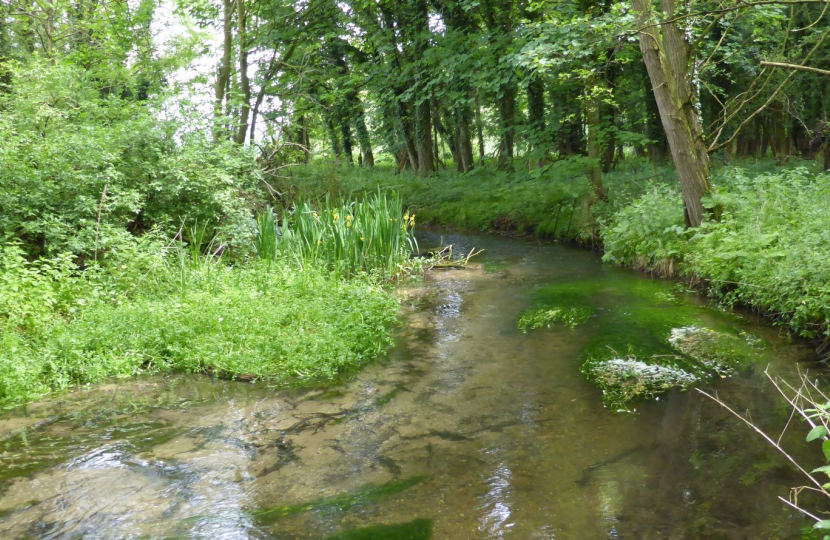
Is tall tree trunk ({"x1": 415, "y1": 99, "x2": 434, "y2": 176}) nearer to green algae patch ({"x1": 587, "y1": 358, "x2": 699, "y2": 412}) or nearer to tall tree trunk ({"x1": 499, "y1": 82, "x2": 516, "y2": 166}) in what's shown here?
tall tree trunk ({"x1": 499, "y1": 82, "x2": 516, "y2": 166})

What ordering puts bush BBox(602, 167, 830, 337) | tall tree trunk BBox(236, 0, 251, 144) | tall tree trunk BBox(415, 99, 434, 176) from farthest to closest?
1. tall tree trunk BBox(415, 99, 434, 176)
2. tall tree trunk BBox(236, 0, 251, 144)
3. bush BBox(602, 167, 830, 337)

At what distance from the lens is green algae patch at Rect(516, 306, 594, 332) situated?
273 inches

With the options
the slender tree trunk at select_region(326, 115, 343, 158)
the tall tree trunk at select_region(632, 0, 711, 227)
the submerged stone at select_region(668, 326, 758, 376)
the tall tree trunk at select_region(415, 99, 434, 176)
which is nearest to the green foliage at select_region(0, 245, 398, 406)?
the submerged stone at select_region(668, 326, 758, 376)

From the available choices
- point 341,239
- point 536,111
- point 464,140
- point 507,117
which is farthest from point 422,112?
point 341,239

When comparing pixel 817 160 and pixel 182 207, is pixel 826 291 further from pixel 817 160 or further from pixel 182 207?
pixel 817 160

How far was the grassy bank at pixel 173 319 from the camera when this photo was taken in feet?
17.1

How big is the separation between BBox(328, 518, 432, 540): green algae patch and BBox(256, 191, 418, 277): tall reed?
5047 millimetres

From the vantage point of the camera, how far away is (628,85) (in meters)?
15.2

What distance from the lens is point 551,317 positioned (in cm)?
718

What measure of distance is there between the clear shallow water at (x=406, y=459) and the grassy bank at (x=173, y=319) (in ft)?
0.84

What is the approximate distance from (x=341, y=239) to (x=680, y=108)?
507 centimetres

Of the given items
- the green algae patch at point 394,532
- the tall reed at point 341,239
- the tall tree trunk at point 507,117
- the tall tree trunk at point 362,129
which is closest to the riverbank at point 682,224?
the tall tree trunk at point 507,117

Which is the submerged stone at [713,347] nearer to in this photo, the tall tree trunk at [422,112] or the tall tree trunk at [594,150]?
the tall tree trunk at [594,150]

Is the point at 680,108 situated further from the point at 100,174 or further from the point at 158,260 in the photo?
the point at 100,174
